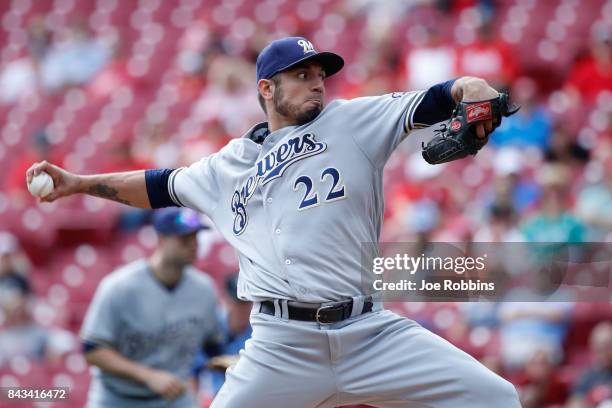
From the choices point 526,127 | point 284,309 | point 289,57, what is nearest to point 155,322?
point 284,309

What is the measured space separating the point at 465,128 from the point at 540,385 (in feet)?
10.0

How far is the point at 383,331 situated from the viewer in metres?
3.47

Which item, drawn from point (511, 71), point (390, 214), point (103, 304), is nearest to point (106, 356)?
point (103, 304)

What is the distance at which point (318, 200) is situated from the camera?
3480 millimetres

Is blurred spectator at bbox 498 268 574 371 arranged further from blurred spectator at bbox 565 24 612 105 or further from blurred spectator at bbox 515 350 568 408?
blurred spectator at bbox 565 24 612 105

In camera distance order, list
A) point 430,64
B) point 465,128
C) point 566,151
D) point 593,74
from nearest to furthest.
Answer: point 465,128 < point 566,151 < point 593,74 < point 430,64

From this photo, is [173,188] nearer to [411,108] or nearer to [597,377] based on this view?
[411,108]

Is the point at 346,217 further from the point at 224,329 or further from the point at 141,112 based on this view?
the point at 141,112

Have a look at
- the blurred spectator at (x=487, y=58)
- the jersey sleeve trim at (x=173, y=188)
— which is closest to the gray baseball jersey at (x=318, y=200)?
the jersey sleeve trim at (x=173, y=188)

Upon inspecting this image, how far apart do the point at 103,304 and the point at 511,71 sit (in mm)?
4948

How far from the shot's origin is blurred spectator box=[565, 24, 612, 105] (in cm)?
838

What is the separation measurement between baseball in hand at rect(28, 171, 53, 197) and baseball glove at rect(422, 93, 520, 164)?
1365mm

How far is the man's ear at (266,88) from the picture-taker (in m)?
3.71

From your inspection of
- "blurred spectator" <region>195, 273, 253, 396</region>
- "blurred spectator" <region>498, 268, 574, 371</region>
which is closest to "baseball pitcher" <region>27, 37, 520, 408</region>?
"blurred spectator" <region>195, 273, 253, 396</region>
